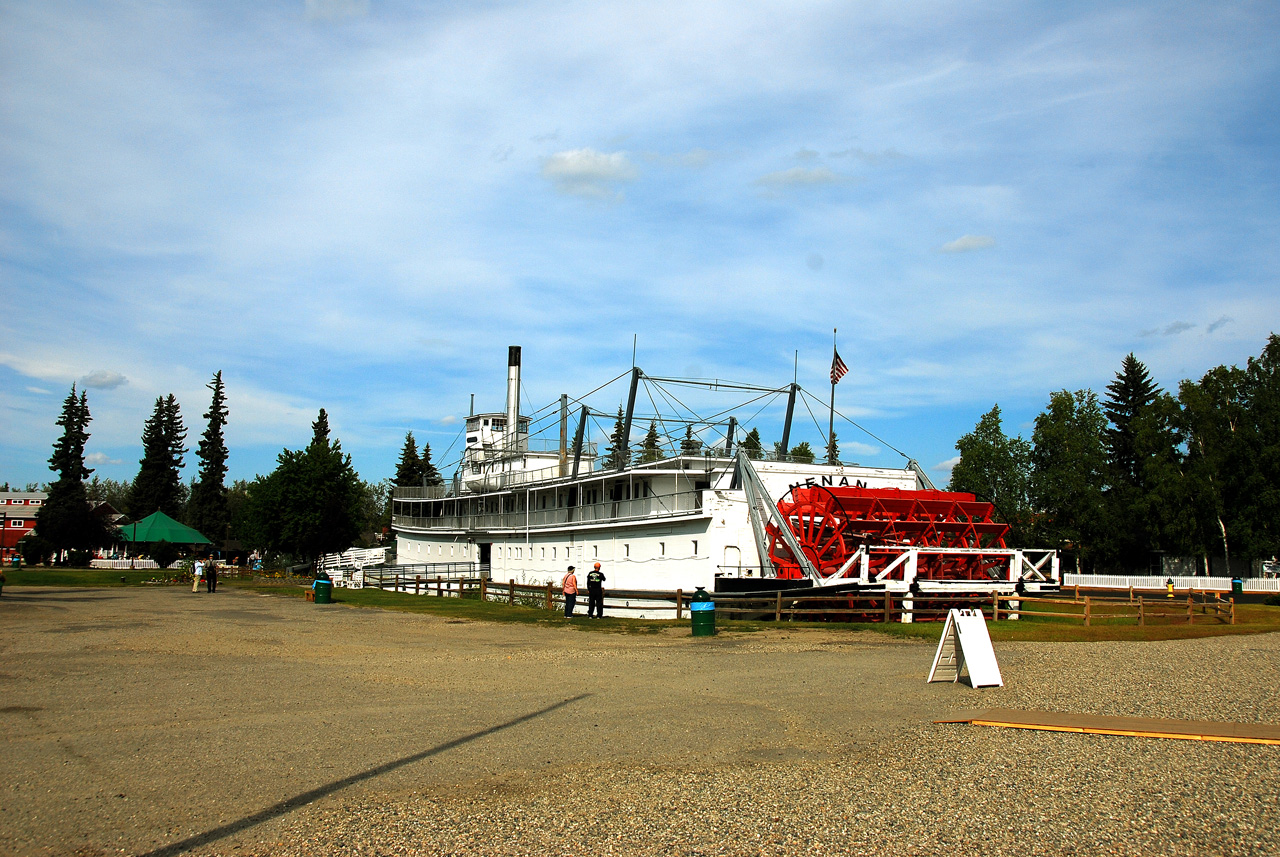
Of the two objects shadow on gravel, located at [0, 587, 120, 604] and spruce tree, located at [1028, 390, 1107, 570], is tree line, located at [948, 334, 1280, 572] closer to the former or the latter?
spruce tree, located at [1028, 390, 1107, 570]

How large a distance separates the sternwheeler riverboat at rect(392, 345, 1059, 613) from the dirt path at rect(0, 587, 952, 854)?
8.03 metres

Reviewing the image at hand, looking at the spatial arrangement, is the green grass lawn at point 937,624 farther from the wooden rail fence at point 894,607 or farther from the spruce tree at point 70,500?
the spruce tree at point 70,500

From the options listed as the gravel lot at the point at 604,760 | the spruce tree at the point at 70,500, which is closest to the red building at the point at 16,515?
the spruce tree at the point at 70,500

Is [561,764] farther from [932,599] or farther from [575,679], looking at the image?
[932,599]

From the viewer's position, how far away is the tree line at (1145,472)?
49281 mm

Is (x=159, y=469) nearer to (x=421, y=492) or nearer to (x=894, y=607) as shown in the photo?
(x=421, y=492)

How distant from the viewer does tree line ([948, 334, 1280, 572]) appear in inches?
1940

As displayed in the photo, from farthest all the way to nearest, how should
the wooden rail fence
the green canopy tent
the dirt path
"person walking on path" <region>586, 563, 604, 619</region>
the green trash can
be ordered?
the green canopy tent < "person walking on path" <region>586, 563, 604, 619</region> < the wooden rail fence < the green trash can < the dirt path

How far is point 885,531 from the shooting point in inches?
1035

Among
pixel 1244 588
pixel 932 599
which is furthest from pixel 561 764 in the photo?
pixel 1244 588

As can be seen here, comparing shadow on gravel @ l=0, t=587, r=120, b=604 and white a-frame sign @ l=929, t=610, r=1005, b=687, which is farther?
shadow on gravel @ l=0, t=587, r=120, b=604

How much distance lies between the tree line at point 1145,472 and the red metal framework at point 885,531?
93.7 ft

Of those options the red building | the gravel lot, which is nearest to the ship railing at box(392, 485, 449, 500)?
the gravel lot

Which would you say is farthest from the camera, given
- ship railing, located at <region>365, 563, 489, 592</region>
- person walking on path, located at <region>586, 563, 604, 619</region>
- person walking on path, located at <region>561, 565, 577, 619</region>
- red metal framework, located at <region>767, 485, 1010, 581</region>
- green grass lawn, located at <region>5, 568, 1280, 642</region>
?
ship railing, located at <region>365, 563, 489, 592</region>
